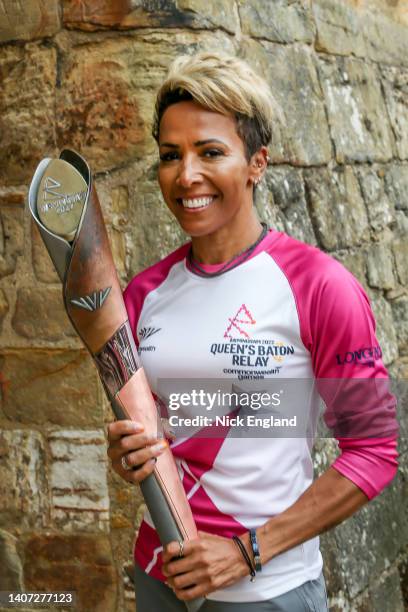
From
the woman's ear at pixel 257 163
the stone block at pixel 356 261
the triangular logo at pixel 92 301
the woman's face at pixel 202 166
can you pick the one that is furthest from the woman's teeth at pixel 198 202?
the stone block at pixel 356 261

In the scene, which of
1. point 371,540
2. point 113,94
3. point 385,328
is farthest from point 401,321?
point 113,94

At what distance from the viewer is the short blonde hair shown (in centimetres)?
165

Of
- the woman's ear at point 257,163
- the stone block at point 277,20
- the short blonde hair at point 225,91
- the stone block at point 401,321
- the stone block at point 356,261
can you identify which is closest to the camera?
the short blonde hair at point 225,91

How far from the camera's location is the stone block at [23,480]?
100 inches

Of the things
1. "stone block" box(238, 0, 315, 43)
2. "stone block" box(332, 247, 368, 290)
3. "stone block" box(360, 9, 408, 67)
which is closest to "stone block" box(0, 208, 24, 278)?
"stone block" box(238, 0, 315, 43)

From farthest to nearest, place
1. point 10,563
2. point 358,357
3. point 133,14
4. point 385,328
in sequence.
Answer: point 385,328, point 10,563, point 133,14, point 358,357

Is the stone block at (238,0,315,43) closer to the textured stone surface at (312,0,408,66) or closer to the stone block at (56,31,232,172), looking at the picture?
the textured stone surface at (312,0,408,66)

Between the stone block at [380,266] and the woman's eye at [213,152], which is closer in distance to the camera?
the woman's eye at [213,152]

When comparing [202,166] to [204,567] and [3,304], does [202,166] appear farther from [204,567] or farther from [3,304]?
[3,304]

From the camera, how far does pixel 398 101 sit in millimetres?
3865

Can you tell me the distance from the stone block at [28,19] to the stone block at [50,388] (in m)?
0.90

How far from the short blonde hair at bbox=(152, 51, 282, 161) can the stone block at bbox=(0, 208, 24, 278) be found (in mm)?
938

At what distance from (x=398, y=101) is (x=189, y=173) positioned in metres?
2.46

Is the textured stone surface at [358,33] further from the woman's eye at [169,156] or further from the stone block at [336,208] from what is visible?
the woman's eye at [169,156]
